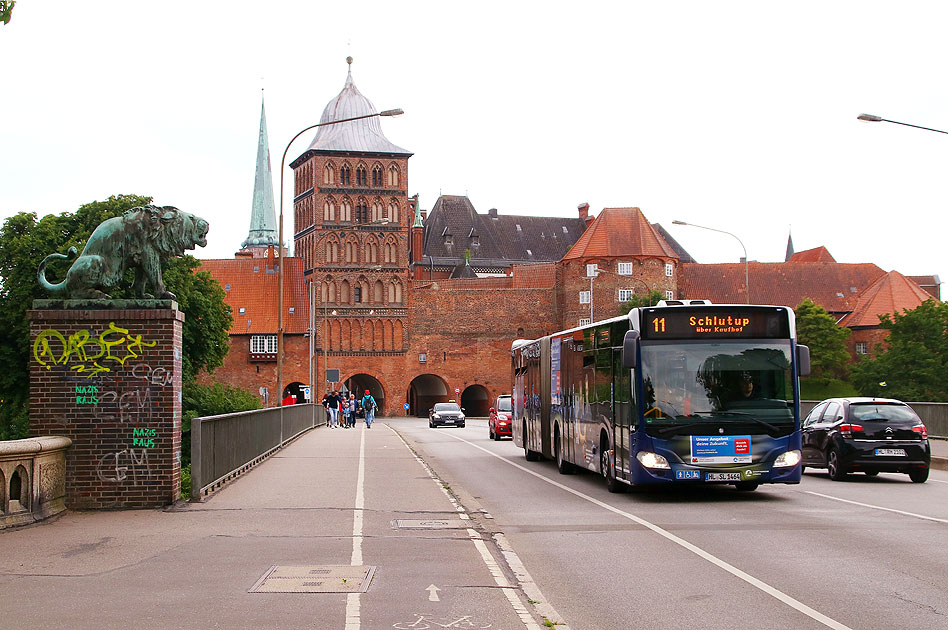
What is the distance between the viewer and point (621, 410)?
17.1m

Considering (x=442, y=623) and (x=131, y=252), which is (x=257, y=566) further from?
(x=131, y=252)

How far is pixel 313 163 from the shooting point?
96938mm

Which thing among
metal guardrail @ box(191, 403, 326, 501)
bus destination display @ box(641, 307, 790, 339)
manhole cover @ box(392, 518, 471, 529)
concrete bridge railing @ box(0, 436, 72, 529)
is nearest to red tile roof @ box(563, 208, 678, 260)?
metal guardrail @ box(191, 403, 326, 501)

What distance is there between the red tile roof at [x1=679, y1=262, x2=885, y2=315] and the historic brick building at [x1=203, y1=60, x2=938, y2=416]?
0.56 m

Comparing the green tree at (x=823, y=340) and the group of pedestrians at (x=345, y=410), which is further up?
the green tree at (x=823, y=340)

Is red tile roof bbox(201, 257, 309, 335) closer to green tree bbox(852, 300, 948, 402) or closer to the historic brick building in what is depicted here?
the historic brick building

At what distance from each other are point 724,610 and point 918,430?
1358 cm

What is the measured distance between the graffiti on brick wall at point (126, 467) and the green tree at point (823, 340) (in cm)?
8739

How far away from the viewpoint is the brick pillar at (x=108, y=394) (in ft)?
45.3

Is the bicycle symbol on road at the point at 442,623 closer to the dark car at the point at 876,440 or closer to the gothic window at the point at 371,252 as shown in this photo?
the dark car at the point at 876,440

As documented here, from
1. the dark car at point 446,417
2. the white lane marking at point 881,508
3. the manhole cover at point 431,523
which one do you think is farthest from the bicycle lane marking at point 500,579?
the dark car at point 446,417

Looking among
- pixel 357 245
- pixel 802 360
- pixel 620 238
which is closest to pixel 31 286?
pixel 802 360


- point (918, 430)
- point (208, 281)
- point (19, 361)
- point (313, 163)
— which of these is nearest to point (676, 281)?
point (313, 163)

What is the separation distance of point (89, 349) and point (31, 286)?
36888 mm
